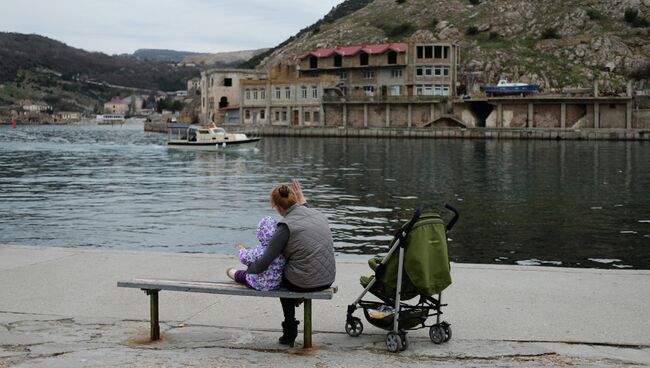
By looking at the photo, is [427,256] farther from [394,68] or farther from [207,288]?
[394,68]

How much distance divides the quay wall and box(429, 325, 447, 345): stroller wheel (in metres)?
92.0

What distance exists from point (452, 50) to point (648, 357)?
355 ft

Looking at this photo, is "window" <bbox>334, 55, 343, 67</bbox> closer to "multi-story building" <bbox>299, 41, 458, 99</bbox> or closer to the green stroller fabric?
"multi-story building" <bbox>299, 41, 458, 99</bbox>

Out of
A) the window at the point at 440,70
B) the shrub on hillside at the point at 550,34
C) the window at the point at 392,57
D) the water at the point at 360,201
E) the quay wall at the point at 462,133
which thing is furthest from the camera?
the shrub on hillside at the point at 550,34

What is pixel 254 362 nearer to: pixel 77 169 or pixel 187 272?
pixel 187 272

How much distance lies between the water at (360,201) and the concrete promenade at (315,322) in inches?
306

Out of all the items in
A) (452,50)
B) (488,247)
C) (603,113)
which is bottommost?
(488,247)

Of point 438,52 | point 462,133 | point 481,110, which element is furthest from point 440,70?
point 462,133

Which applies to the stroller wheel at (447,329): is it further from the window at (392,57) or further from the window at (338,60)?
the window at (338,60)

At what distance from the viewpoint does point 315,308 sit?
1044 centimetres

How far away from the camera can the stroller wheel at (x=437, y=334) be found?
8.79 m

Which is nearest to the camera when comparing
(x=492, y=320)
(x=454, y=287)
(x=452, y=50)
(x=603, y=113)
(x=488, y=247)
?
(x=492, y=320)

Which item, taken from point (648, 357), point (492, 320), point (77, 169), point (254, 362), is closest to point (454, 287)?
point (492, 320)

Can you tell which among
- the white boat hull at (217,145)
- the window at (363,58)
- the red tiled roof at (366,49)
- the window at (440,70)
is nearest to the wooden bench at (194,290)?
the white boat hull at (217,145)
